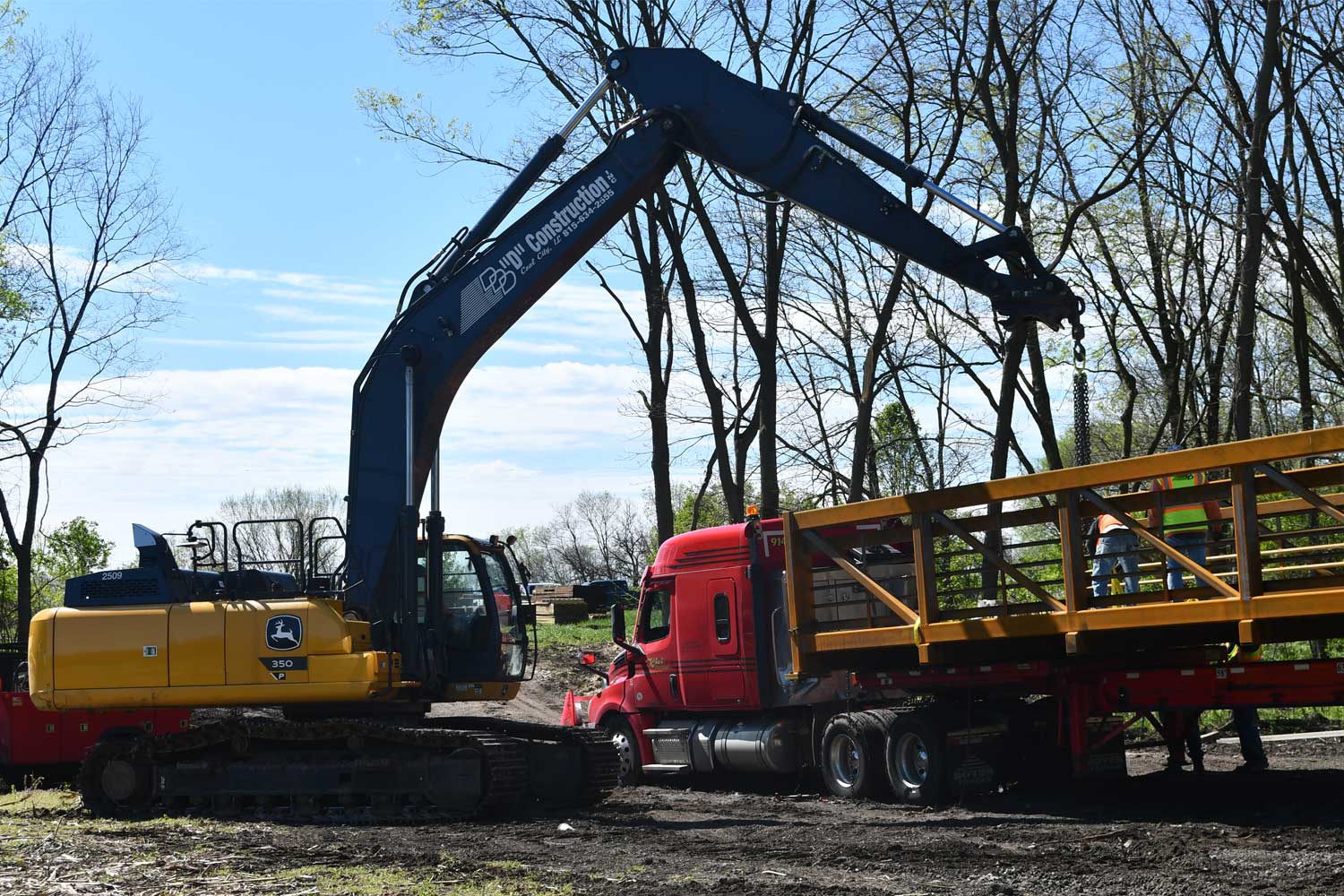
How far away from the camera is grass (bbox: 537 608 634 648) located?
33.2 metres

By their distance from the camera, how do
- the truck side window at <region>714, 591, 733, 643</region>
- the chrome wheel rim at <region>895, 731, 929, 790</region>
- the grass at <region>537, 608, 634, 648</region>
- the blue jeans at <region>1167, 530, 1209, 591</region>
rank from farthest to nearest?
the grass at <region>537, 608, 634, 648</region>
the truck side window at <region>714, 591, 733, 643</region>
the chrome wheel rim at <region>895, 731, 929, 790</region>
the blue jeans at <region>1167, 530, 1209, 591</region>

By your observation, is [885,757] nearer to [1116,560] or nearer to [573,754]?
[1116,560]

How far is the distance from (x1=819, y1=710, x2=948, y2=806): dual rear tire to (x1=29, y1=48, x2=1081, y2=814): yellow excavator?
2.34m

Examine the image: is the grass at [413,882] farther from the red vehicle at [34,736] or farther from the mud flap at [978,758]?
the red vehicle at [34,736]

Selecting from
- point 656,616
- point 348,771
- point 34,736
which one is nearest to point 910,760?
point 656,616

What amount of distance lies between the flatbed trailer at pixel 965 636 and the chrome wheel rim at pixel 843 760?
0.06 feet

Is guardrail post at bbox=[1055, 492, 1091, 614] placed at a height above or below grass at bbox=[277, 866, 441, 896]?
above

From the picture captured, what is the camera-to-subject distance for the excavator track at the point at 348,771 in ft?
42.0

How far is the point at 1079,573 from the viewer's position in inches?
432

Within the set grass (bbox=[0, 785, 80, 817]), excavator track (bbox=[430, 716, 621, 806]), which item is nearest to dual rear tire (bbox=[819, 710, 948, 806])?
excavator track (bbox=[430, 716, 621, 806])

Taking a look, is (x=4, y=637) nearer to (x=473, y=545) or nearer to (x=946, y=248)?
(x=473, y=545)

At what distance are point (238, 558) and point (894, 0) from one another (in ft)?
53.2

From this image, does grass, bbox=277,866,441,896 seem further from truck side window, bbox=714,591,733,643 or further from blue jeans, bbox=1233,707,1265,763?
blue jeans, bbox=1233,707,1265,763

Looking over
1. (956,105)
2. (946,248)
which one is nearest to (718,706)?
(946,248)
